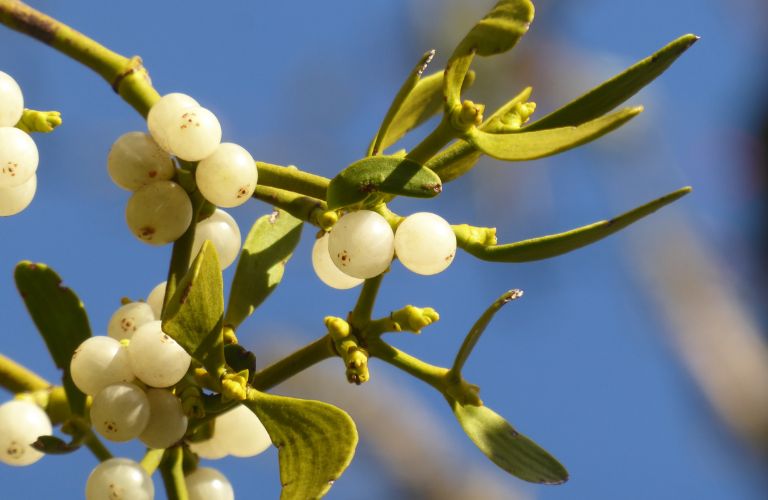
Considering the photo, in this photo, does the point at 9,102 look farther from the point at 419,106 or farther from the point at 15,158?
the point at 419,106

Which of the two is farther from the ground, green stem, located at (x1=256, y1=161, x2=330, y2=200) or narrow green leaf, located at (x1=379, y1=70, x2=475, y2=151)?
narrow green leaf, located at (x1=379, y1=70, x2=475, y2=151)

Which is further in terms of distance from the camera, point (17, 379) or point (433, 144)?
point (17, 379)

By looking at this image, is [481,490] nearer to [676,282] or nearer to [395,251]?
[676,282]

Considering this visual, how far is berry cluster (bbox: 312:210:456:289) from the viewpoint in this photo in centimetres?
47

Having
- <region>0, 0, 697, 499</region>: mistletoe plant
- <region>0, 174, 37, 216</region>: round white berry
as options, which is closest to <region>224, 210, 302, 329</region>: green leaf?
<region>0, 0, 697, 499</region>: mistletoe plant

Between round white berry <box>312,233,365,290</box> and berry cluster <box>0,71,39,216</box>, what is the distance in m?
0.13

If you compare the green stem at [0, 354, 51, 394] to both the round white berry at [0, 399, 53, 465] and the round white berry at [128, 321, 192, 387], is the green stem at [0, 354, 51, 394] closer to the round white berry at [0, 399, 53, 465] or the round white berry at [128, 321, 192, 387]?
the round white berry at [0, 399, 53, 465]

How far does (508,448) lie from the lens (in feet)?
1.58

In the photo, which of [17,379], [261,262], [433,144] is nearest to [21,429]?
[17,379]

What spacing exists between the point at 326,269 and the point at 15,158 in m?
0.15

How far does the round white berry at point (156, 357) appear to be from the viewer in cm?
47

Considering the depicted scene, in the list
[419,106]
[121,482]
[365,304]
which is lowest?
[121,482]

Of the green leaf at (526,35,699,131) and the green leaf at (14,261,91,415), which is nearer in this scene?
the green leaf at (526,35,699,131)

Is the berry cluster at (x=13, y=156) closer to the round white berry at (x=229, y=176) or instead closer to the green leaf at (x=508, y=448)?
the round white berry at (x=229, y=176)
